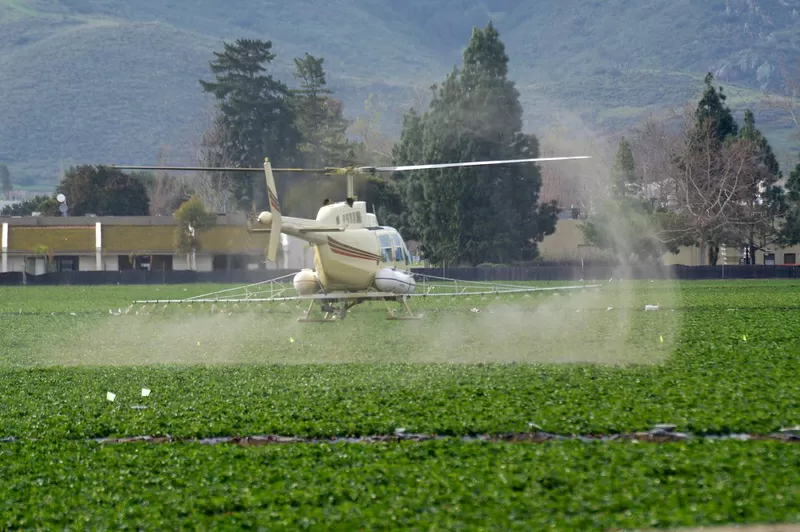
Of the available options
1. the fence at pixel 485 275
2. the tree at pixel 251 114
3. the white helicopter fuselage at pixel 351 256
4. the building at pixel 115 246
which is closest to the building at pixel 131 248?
the building at pixel 115 246

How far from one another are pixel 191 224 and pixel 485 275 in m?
31.1

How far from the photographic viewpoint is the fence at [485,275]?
3103 inches

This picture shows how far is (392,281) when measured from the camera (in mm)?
35156

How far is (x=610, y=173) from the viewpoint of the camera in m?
98.2

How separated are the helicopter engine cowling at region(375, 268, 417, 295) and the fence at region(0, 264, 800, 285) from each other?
42.6 meters

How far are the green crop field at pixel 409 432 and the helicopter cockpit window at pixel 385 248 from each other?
17.0ft

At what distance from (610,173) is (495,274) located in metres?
23.2

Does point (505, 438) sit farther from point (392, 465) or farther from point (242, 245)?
point (242, 245)

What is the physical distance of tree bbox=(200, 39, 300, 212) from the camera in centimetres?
12131

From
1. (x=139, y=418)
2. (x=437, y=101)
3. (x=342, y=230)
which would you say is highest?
(x=437, y=101)

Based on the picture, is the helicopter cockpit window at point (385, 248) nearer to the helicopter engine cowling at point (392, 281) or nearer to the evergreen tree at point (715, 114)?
the helicopter engine cowling at point (392, 281)

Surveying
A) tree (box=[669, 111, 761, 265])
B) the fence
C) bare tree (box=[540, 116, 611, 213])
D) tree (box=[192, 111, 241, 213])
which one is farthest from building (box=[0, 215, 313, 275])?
bare tree (box=[540, 116, 611, 213])

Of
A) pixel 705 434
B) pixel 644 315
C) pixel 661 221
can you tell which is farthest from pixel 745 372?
pixel 661 221

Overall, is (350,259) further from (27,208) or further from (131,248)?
(27,208)
